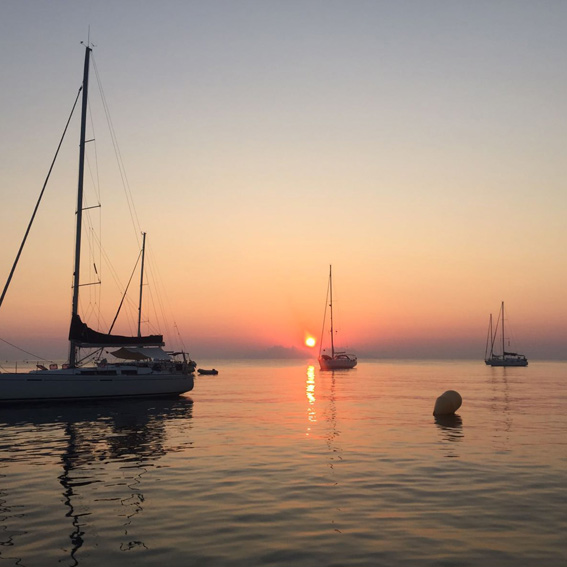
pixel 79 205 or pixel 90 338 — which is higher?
pixel 79 205

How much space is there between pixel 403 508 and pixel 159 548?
6.05m

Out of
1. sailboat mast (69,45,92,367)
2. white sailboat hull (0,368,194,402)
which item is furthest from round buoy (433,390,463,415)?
sailboat mast (69,45,92,367)

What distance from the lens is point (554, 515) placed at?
13570mm

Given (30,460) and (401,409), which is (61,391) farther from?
(401,409)

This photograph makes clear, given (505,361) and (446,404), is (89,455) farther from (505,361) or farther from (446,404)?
(505,361)

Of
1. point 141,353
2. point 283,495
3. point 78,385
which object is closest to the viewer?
point 283,495

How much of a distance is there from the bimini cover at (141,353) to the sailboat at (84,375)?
4.22 ft

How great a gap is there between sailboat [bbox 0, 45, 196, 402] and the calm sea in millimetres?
8609

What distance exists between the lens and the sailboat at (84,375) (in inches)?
1565

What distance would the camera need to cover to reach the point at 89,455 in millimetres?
22234

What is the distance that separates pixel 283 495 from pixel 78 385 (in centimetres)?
3004

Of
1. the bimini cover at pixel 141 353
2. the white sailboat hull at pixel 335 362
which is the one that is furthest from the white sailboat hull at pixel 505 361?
the bimini cover at pixel 141 353

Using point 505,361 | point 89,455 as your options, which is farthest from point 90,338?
point 505,361

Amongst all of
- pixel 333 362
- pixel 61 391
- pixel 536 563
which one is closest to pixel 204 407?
pixel 61 391
